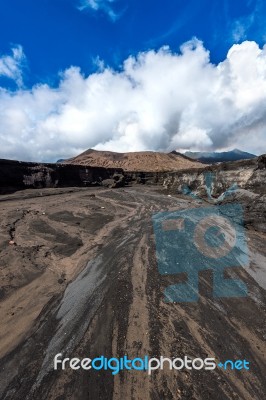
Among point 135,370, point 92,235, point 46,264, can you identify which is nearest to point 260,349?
point 135,370

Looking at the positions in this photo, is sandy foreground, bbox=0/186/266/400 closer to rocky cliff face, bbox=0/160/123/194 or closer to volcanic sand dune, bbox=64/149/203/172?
rocky cliff face, bbox=0/160/123/194

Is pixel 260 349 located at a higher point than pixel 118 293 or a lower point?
lower

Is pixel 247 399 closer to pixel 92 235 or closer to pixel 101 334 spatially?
pixel 101 334

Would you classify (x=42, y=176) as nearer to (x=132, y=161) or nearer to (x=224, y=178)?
(x=224, y=178)

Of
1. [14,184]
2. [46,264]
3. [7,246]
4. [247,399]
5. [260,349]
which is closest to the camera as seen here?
[247,399]

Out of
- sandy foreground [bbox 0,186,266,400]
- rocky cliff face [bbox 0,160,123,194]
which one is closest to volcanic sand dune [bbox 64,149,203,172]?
rocky cliff face [bbox 0,160,123,194]

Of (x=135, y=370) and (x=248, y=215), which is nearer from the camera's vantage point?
(x=135, y=370)

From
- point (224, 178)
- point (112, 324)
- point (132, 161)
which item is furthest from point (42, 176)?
point (132, 161)
